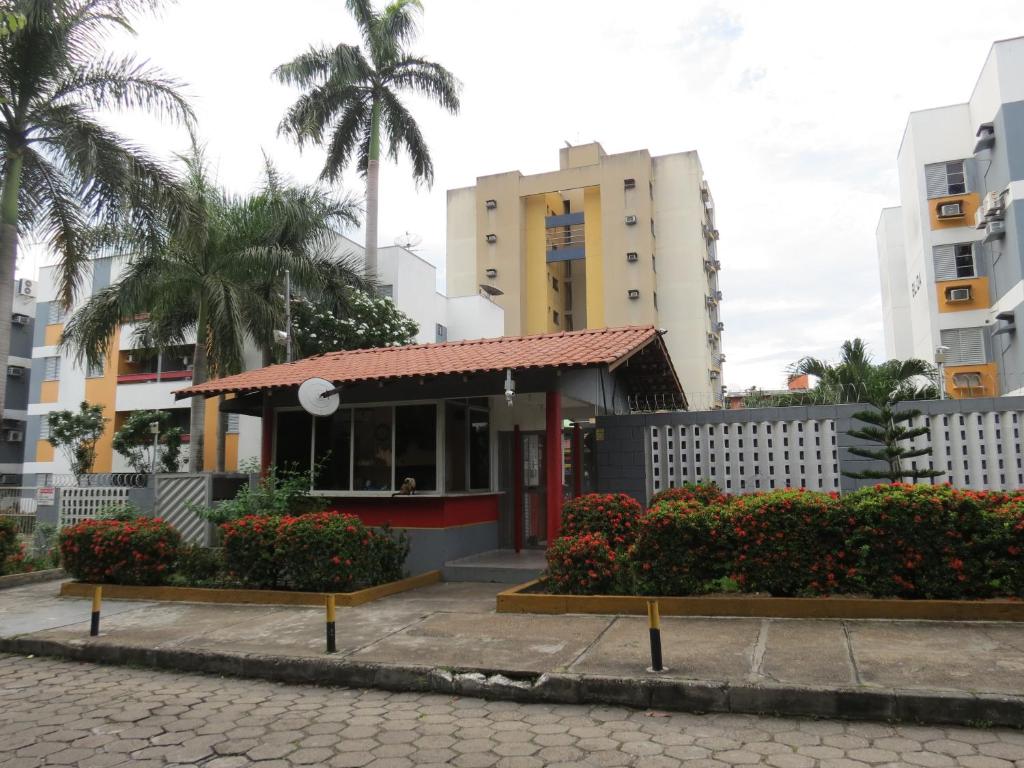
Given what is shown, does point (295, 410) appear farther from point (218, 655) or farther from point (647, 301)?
point (647, 301)

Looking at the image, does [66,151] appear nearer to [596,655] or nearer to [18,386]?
[596,655]

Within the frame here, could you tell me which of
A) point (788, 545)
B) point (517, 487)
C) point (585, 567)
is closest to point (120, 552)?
point (517, 487)

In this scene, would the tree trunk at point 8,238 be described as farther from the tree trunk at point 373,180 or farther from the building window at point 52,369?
the building window at point 52,369

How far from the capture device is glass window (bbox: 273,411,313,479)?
1245 cm

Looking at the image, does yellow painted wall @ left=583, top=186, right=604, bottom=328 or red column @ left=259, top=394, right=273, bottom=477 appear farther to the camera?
yellow painted wall @ left=583, top=186, right=604, bottom=328

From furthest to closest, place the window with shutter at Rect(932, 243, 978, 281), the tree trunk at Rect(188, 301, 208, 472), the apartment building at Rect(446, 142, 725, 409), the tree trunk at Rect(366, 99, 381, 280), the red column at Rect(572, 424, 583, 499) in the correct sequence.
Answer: the apartment building at Rect(446, 142, 725, 409), the window with shutter at Rect(932, 243, 978, 281), the tree trunk at Rect(366, 99, 381, 280), the tree trunk at Rect(188, 301, 208, 472), the red column at Rect(572, 424, 583, 499)

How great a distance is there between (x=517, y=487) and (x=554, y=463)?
7.99ft

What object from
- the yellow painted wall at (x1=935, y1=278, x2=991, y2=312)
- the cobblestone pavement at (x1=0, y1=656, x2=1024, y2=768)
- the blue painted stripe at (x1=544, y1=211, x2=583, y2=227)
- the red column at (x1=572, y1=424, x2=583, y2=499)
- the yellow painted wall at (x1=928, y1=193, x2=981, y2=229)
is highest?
the blue painted stripe at (x1=544, y1=211, x2=583, y2=227)

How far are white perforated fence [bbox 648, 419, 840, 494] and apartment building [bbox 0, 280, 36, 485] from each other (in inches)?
1286

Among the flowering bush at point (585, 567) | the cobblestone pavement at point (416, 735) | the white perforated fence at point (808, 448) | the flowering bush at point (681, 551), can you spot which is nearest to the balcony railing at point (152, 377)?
the white perforated fence at point (808, 448)

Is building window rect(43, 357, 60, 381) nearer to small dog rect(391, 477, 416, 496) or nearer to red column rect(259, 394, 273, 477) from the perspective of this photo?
red column rect(259, 394, 273, 477)

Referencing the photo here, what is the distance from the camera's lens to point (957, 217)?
29594mm

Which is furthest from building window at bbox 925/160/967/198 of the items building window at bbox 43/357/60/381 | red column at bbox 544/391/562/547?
building window at bbox 43/357/60/381

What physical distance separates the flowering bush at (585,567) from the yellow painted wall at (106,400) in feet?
78.7
